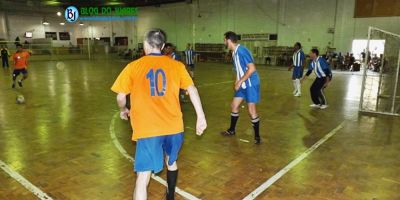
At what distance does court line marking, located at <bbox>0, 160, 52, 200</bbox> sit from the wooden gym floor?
0.05 m

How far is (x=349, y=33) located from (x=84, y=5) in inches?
1143

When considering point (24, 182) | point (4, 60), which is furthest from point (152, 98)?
point (4, 60)

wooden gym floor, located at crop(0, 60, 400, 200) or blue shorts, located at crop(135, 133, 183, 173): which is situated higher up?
blue shorts, located at crop(135, 133, 183, 173)

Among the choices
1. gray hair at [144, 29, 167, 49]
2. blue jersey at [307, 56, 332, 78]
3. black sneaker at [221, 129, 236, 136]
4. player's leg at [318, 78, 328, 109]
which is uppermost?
gray hair at [144, 29, 167, 49]

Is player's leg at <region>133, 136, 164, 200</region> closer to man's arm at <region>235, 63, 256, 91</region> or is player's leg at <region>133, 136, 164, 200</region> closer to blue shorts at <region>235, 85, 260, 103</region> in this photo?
man's arm at <region>235, 63, 256, 91</region>

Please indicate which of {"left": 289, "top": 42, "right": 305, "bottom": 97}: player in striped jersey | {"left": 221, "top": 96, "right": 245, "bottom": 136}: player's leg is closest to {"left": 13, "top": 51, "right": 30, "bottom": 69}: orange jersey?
{"left": 221, "top": 96, "right": 245, "bottom": 136}: player's leg

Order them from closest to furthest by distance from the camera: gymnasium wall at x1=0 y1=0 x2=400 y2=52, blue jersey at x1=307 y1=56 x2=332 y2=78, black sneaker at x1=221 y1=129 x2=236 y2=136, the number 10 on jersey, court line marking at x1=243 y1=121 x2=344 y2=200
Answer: the number 10 on jersey
court line marking at x1=243 y1=121 x2=344 y2=200
black sneaker at x1=221 y1=129 x2=236 y2=136
blue jersey at x1=307 y1=56 x2=332 y2=78
gymnasium wall at x1=0 y1=0 x2=400 y2=52

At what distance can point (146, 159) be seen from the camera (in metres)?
2.60

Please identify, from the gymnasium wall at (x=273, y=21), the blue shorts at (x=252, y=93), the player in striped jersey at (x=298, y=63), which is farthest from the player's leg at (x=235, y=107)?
the gymnasium wall at (x=273, y=21)

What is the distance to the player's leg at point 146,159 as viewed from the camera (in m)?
2.60

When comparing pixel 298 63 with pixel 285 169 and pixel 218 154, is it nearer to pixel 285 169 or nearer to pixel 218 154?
pixel 218 154

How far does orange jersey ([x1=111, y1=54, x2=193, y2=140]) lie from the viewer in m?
2.52

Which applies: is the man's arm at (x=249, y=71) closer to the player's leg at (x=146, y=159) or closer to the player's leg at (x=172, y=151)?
the player's leg at (x=172, y=151)

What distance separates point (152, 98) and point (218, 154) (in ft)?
9.17
